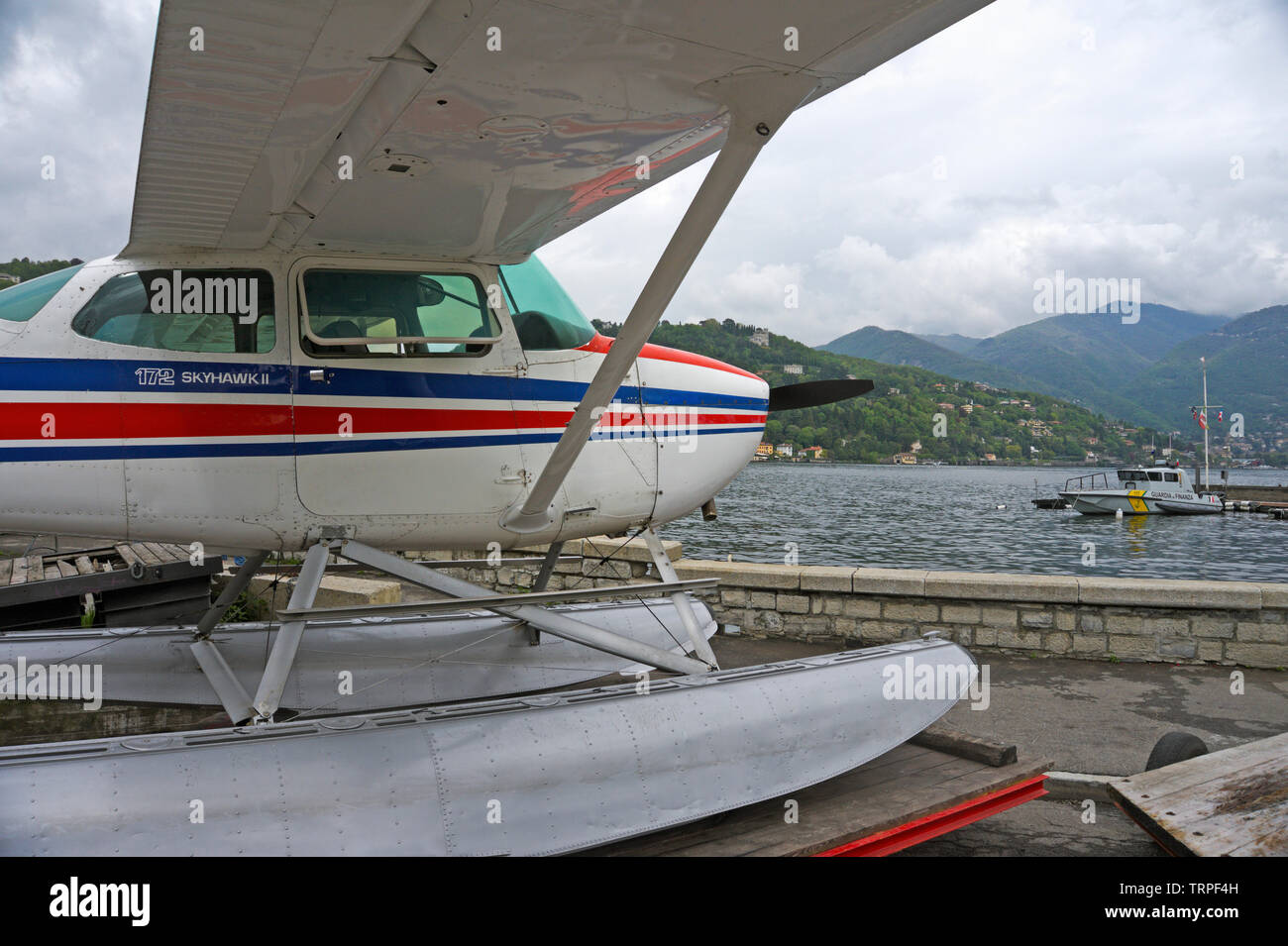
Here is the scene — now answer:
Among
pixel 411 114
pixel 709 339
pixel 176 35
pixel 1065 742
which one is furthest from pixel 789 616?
pixel 709 339

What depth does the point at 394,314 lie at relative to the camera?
4.56 metres

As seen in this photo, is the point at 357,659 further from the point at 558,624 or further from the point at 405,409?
the point at 405,409

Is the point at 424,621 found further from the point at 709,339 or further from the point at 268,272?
the point at 709,339

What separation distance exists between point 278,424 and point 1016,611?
652 centimetres

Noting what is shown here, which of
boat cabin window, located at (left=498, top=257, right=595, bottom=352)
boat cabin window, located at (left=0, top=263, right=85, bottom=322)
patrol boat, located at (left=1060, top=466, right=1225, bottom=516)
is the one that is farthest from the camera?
patrol boat, located at (left=1060, top=466, right=1225, bottom=516)

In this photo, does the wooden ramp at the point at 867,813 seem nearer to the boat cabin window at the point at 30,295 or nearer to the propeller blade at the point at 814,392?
the propeller blade at the point at 814,392

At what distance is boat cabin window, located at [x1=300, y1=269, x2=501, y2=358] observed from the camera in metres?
4.33

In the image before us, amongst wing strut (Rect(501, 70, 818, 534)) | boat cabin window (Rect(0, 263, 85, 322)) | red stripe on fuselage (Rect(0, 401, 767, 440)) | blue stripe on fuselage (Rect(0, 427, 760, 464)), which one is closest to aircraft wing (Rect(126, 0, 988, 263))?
wing strut (Rect(501, 70, 818, 534))

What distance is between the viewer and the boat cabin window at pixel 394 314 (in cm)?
433

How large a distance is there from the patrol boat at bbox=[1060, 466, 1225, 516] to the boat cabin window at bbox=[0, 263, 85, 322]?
62628 mm

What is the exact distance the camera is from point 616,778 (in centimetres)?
365

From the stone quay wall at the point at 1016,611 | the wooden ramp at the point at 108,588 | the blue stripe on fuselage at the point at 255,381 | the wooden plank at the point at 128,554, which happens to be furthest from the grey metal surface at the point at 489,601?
the wooden plank at the point at 128,554

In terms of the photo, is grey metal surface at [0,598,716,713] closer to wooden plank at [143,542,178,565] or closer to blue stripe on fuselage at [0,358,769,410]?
blue stripe on fuselage at [0,358,769,410]
